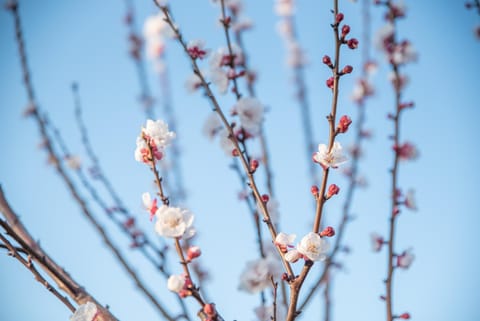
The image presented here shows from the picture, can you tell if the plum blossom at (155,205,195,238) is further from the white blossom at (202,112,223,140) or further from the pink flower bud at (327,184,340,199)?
the white blossom at (202,112,223,140)

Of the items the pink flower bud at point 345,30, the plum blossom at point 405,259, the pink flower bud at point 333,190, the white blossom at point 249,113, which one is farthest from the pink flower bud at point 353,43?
the plum blossom at point 405,259

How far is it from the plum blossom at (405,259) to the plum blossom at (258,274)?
96cm

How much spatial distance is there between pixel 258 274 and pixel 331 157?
56cm

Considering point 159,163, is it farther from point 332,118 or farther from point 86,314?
point 332,118

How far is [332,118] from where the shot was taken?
135 cm

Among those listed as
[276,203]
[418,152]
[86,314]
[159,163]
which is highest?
[418,152]

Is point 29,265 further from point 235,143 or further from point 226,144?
point 226,144

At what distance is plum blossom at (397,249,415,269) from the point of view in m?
2.15

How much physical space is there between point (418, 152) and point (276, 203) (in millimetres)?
1572

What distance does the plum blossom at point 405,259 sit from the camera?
2.15m

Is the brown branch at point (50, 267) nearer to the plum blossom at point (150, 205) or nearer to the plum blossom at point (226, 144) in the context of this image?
the plum blossom at point (150, 205)

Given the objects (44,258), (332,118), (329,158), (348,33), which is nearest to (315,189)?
(329,158)

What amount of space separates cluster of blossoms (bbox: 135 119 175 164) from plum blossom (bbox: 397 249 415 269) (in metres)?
1.49

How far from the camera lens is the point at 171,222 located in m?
1.37
